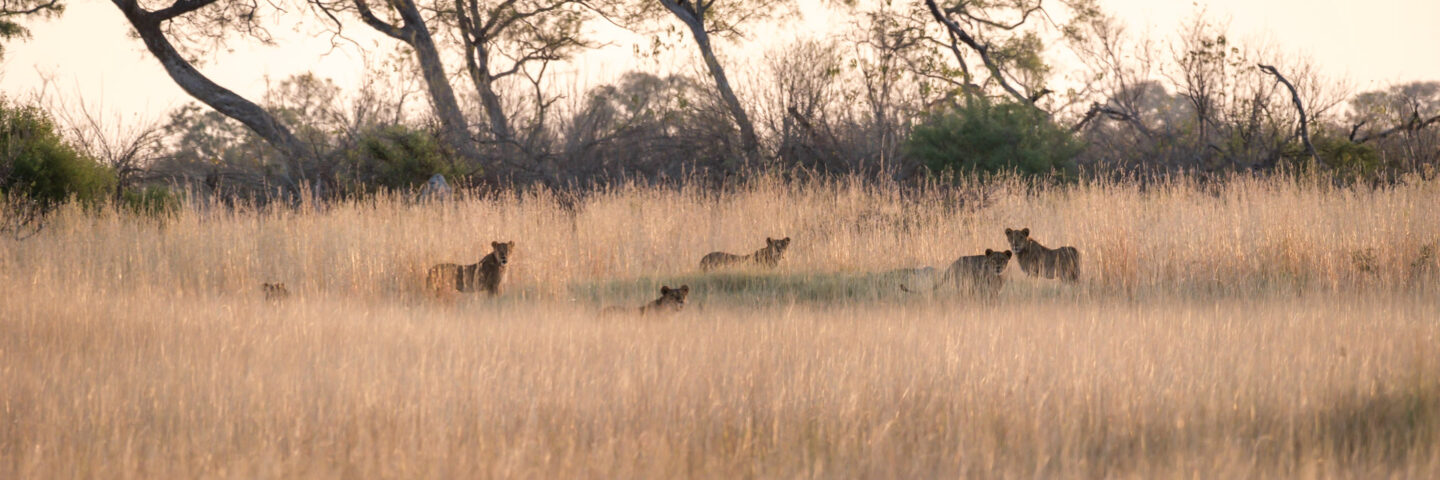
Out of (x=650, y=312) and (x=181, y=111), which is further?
(x=181, y=111)

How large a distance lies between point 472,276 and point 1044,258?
15.1 ft

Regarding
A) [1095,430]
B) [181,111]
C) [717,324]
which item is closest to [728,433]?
[1095,430]

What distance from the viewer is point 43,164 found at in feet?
49.1

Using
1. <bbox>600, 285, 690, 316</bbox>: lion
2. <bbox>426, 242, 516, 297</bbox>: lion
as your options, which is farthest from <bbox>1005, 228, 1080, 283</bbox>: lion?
<bbox>426, 242, 516, 297</bbox>: lion

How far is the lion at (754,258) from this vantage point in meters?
10.7

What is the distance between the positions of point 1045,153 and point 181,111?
1058 inches

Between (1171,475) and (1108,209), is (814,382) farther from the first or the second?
(1108,209)

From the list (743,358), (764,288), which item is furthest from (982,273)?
(743,358)

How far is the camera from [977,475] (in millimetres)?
3734

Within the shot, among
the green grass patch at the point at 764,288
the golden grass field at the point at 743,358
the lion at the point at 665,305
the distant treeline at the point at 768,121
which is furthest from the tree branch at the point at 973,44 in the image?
the lion at the point at 665,305

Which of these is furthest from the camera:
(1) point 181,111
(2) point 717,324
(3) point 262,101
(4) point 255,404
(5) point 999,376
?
(1) point 181,111

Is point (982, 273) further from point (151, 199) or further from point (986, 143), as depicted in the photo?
point (151, 199)

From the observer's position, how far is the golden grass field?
3963 millimetres

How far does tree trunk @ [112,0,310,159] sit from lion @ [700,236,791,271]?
12705 mm
